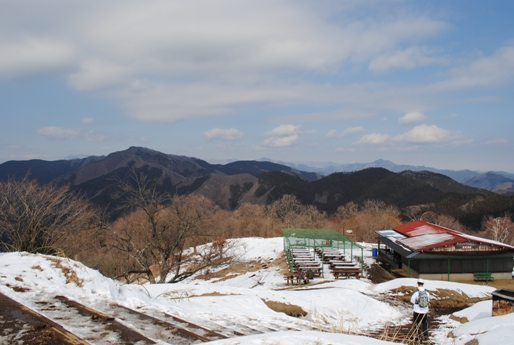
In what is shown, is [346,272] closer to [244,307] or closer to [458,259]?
[458,259]

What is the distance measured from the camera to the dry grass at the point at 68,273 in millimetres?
9250

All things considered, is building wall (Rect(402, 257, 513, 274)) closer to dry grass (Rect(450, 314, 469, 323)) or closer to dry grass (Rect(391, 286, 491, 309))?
dry grass (Rect(391, 286, 491, 309))

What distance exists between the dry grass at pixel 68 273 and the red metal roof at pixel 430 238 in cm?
2252

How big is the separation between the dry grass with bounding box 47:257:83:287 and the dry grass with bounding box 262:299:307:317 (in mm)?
6164

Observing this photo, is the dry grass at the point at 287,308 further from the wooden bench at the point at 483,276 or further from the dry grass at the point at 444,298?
the wooden bench at the point at 483,276

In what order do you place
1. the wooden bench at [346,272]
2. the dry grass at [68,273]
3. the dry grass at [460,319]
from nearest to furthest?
the dry grass at [68,273] < the dry grass at [460,319] < the wooden bench at [346,272]

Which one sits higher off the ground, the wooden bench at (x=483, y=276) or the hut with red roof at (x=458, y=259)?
the hut with red roof at (x=458, y=259)

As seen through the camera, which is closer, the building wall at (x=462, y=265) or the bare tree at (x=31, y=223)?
the bare tree at (x=31, y=223)

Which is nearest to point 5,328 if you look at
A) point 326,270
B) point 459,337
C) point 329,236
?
point 459,337

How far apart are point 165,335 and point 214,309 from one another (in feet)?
9.67

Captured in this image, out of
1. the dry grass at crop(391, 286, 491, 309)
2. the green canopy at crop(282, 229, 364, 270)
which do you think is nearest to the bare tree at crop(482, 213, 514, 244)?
the green canopy at crop(282, 229, 364, 270)

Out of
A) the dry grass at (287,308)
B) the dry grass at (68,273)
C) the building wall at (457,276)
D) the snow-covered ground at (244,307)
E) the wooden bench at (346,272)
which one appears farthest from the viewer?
the building wall at (457,276)

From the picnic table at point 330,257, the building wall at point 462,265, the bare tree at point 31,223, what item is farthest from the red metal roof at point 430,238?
the bare tree at point 31,223

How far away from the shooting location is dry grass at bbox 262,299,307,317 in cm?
1224
